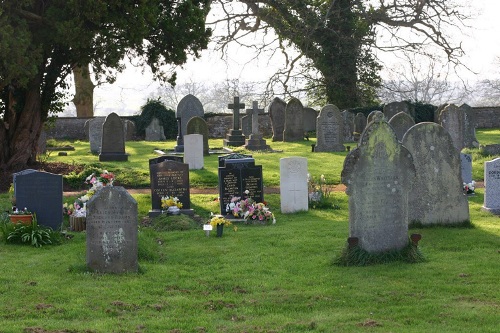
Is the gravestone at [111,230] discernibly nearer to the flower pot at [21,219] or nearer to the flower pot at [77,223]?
the flower pot at [21,219]

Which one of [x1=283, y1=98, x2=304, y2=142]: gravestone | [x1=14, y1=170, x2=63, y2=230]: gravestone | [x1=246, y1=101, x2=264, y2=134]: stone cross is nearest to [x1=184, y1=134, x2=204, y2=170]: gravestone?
[x1=246, y1=101, x2=264, y2=134]: stone cross

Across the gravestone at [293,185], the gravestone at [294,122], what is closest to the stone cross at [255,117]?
the gravestone at [294,122]

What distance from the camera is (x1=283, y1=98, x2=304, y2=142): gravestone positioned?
36438 mm

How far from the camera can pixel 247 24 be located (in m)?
42.9

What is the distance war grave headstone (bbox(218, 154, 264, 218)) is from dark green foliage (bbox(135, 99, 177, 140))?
25160mm

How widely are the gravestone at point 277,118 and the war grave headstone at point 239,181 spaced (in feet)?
66.2

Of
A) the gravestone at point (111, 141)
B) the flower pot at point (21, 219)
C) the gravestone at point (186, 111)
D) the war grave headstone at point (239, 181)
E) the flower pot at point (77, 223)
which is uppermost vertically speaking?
the gravestone at point (186, 111)

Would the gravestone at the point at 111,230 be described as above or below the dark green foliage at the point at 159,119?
below

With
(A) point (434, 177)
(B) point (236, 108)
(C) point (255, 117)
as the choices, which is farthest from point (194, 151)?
(A) point (434, 177)

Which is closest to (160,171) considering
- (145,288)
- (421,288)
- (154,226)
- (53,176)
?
(154,226)

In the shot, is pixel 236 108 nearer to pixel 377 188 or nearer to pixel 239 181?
pixel 239 181

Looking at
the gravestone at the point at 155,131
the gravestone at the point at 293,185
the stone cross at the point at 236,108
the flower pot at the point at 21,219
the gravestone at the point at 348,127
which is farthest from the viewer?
the gravestone at the point at 155,131

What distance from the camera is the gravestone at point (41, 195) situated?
598 inches

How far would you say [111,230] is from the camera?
1155 cm
